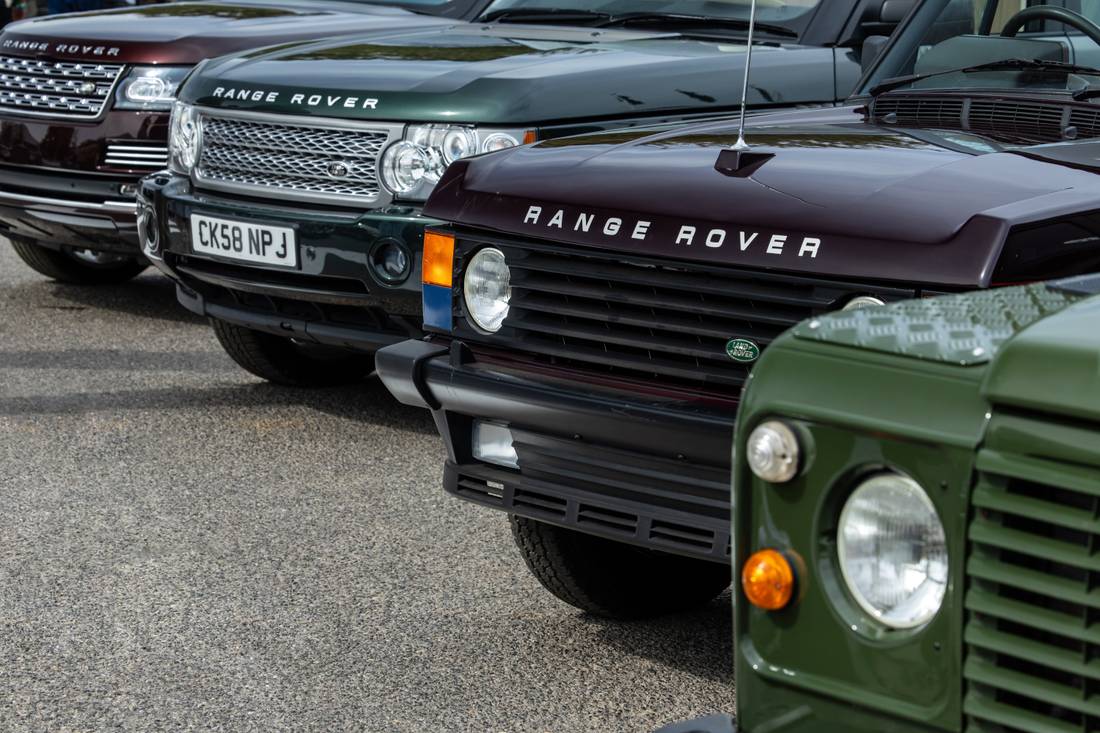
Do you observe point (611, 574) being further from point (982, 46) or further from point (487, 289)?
point (982, 46)

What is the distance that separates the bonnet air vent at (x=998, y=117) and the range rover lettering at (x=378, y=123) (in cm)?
98

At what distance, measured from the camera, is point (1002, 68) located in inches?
156

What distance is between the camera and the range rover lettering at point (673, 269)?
2.88 metres

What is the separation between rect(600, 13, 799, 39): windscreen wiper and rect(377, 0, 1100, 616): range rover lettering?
1.99 metres

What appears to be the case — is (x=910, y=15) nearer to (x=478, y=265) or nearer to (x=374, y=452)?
(x=478, y=265)

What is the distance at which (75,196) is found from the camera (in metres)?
7.07

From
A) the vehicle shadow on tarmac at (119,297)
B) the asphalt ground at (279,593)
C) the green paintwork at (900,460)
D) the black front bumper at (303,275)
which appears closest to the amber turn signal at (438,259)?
the asphalt ground at (279,593)

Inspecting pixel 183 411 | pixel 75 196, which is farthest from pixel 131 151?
pixel 183 411

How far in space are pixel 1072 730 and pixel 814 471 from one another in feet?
1.34

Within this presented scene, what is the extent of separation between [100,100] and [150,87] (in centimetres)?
26

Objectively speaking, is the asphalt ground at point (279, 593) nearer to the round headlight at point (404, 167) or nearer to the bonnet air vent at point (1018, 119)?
the round headlight at point (404, 167)

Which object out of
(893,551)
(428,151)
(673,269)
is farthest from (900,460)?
(428,151)

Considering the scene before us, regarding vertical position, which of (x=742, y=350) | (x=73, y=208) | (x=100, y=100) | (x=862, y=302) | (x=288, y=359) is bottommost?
(x=288, y=359)

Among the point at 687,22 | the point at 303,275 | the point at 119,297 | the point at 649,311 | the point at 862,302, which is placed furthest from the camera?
the point at 119,297
